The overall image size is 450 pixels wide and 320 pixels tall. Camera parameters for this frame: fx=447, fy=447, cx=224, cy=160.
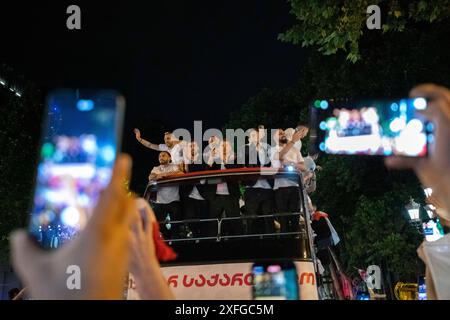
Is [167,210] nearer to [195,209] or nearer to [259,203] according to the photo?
[195,209]

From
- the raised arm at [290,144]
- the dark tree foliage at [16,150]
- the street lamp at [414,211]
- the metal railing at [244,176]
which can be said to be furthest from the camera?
the street lamp at [414,211]

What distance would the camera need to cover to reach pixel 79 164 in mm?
2178

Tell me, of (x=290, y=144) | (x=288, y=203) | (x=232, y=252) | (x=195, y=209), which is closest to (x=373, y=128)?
(x=232, y=252)

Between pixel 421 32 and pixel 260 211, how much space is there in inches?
437

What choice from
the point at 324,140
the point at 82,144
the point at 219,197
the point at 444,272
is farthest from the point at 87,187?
the point at 219,197

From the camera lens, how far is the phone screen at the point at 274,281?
14.6 feet

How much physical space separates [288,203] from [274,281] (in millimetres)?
1426

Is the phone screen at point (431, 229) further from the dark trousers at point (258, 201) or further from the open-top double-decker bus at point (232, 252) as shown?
the open-top double-decker bus at point (232, 252)

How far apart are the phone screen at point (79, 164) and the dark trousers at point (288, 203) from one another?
12.0ft

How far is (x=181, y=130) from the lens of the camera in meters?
7.76

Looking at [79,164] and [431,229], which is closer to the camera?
[79,164]

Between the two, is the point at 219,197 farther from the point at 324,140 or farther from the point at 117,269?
the point at 117,269

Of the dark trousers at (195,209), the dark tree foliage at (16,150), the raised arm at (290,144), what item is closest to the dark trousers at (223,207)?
the dark trousers at (195,209)

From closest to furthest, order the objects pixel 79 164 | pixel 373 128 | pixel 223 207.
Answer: pixel 79 164
pixel 373 128
pixel 223 207
